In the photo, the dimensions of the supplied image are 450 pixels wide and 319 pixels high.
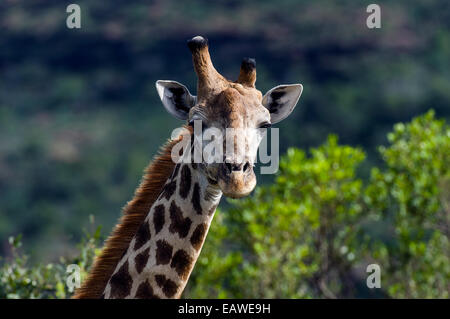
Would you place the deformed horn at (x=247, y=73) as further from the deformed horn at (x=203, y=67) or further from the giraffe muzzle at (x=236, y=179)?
the giraffe muzzle at (x=236, y=179)

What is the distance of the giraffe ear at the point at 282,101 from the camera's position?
7.04 metres

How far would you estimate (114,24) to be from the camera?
66.3 meters

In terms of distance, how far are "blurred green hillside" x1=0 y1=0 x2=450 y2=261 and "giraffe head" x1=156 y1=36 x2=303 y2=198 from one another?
121 feet

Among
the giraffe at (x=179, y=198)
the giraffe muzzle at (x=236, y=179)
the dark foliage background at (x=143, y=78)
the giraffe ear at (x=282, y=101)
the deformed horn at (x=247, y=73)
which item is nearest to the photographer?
the giraffe muzzle at (x=236, y=179)

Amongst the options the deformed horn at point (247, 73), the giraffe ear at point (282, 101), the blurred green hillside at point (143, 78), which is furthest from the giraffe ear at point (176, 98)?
the blurred green hillside at point (143, 78)

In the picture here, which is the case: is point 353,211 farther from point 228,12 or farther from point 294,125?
point 228,12

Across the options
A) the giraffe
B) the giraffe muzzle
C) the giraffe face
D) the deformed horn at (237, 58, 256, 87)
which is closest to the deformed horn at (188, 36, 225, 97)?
the giraffe

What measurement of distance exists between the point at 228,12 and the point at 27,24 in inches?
628

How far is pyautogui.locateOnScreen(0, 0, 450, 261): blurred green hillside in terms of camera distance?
50.8 m

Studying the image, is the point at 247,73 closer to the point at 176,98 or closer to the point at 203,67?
the point at 203,67

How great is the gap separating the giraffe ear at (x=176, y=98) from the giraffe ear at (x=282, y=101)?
26.1 inches

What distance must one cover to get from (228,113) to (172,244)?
3.77ft
